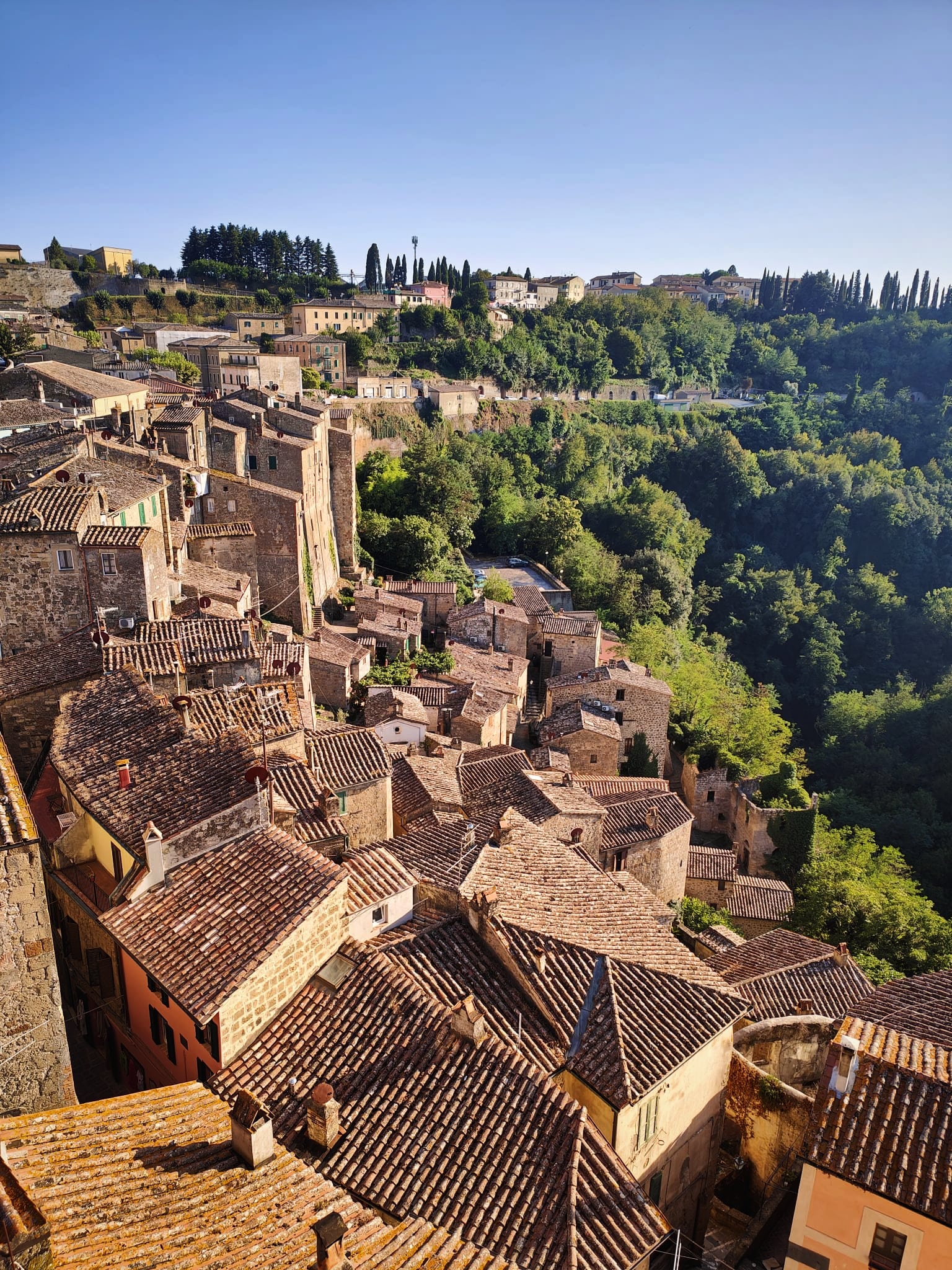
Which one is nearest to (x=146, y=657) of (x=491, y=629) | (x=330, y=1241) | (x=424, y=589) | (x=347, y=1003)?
(x=347, y=1003)

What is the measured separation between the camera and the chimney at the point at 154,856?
1089 centimetres

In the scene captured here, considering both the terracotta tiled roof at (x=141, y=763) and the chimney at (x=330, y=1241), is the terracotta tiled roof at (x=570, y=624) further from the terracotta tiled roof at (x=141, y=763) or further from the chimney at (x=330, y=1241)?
the chimney at (x=330, y=1241)

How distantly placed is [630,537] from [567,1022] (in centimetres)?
5334

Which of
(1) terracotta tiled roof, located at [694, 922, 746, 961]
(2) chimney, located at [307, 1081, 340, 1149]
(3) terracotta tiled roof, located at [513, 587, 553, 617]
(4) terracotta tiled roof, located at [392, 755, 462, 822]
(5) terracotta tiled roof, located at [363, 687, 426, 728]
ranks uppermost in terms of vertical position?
(2) chimney, located at [307, 1081, 340, 1149]

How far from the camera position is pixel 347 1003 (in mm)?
10531

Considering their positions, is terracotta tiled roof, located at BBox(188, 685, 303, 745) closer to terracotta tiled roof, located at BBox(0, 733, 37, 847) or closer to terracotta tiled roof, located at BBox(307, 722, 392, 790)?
terracotta tiled roof, located at BBox(307, 722, 392, 790)

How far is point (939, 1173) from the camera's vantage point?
8750mm

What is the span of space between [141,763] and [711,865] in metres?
21.6

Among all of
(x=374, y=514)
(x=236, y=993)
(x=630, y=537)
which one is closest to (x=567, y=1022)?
(x=236, y=993)

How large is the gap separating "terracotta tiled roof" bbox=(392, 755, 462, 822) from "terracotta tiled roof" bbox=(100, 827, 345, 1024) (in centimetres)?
1027

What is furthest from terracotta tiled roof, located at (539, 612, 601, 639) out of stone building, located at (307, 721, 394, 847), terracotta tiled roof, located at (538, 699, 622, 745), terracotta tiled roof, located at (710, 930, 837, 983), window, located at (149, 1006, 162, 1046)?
window, located at (149, 1006, 162, 1046)

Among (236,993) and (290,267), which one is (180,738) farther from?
(290,267)

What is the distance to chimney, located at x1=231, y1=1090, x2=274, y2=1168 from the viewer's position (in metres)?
7.35

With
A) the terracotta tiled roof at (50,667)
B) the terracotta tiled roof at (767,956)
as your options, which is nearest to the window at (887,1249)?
the terracotta tiled roof at (767,956)
